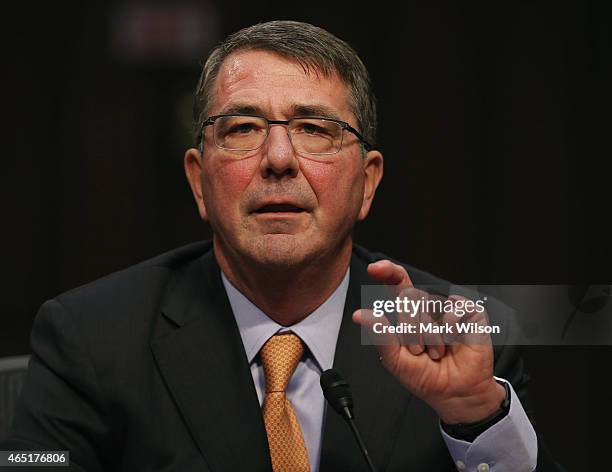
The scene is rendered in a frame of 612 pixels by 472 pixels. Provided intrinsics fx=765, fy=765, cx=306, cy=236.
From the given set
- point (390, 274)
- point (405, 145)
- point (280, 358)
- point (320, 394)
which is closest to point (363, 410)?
point (320, 394)

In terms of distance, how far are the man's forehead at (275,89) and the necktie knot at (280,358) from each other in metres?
0.47

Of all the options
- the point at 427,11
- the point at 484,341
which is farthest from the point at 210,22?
the point at 484,341

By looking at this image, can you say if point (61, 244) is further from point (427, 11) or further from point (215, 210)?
point (215, 210)

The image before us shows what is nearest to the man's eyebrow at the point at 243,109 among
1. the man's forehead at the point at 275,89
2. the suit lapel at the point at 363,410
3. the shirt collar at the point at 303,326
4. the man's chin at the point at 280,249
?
the man's forehead at the point at 275,89

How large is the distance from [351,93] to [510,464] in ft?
2.67

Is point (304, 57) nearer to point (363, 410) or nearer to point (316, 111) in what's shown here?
point (316, 111)

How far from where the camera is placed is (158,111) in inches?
141

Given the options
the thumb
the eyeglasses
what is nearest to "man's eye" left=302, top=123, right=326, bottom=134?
the eyeglasses

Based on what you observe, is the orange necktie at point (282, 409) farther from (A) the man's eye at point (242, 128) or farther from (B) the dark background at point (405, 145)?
(B) the dark background at point (405, 145)

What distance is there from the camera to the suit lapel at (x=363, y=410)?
A: 4.79 ft

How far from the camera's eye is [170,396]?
4.91 feet

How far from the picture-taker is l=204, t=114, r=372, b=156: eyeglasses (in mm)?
1534

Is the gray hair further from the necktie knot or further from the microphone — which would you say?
the microphone

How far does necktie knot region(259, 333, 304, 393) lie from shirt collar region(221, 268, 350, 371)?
2 centimetres
